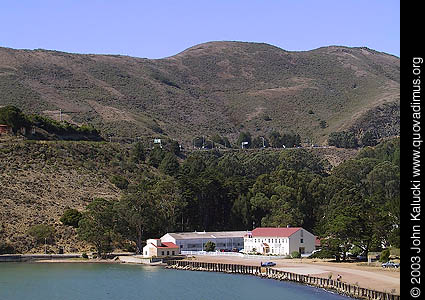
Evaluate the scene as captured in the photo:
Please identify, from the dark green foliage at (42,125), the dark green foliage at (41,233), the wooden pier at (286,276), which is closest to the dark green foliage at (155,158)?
the dark green foliage at (42,125)

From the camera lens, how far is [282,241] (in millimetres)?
83500

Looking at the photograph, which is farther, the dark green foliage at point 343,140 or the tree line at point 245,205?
the dark green foliage at point 343,140

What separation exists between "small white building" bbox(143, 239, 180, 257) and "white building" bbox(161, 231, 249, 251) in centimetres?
202

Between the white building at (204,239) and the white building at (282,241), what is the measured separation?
5.28 m

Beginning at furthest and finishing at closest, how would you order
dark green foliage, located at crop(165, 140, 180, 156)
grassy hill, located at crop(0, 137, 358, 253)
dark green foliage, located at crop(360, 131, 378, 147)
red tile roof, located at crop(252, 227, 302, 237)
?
dark green foliage, located at crop(360, 131, 378, 147) < dark green foliage, located at crop(165, 140, 180, 156) < grassy hill, located at crop(0, 137, 358, 253) < red tile roof, located at crop(252, 227, 302, 237)

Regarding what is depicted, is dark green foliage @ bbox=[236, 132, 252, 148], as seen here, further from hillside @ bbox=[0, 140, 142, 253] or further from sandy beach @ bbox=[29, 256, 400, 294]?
sandy beach @ bbox=[29, 256, 400, 294]

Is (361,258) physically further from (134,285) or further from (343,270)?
(134,285)

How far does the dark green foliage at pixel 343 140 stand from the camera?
16638 centimetres

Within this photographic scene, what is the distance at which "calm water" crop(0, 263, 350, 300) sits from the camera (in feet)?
184

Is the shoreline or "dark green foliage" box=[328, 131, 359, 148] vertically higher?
"dark green foliage" box=[328, 131, 359, 148]

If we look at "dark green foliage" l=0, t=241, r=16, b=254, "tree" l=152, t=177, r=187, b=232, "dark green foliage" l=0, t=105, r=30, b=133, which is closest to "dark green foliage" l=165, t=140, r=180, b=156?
"dark green foliage" l=0, t=105, r=30, b=133

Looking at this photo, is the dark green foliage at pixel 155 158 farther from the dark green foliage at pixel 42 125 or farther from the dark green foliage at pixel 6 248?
the dark green foliage at pixel 6 248

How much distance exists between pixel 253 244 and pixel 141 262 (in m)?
13.4

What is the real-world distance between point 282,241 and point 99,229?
20.0 m
